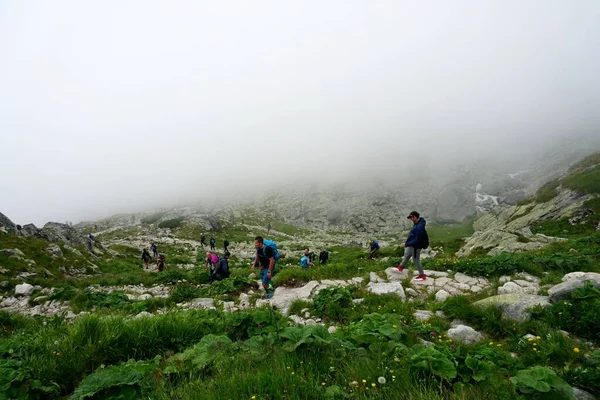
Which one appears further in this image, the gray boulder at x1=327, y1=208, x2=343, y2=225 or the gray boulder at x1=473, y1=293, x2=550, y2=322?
the gray boulder at x1=327, y1=208, x2=343, y2=225

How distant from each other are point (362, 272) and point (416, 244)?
3340 millimetres

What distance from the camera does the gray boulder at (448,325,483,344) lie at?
7.03 m

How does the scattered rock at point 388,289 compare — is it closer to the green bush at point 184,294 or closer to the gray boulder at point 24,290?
the green bush at point 184,294

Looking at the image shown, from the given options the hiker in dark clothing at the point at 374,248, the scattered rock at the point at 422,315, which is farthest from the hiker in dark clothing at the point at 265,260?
the hiker in dark clothing at the point at 374,248

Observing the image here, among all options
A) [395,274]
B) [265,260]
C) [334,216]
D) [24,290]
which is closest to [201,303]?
[265,260]

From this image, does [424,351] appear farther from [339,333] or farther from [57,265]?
[57,265]

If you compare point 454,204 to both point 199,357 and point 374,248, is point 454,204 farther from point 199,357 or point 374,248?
point 199,357

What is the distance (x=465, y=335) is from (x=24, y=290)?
21394 mm

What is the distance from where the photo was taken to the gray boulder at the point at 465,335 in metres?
7.03

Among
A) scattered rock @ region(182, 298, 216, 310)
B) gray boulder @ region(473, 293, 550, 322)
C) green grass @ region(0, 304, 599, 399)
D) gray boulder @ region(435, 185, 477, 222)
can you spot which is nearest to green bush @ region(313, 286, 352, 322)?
green grass @ region(0, 304, 599, 399)

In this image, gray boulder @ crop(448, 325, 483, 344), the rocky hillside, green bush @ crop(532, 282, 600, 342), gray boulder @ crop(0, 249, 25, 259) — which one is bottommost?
the rocky hillside

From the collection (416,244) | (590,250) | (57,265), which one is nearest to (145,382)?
(416,244)

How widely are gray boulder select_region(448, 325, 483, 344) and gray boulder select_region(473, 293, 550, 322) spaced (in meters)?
1.15

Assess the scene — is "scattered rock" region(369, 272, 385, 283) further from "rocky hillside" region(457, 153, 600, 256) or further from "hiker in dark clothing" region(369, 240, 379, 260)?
"hiker in dark clothing" region(369, 240, 379, 260)
